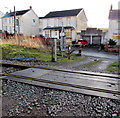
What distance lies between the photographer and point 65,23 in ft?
111

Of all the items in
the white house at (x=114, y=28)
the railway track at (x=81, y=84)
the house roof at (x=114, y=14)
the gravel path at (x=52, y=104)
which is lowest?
the gravel path at (x=52, y=104)

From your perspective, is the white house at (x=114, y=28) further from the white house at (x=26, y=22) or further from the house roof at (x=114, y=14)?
the white house at (x=26, y=22)

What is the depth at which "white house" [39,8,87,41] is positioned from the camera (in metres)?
31.8

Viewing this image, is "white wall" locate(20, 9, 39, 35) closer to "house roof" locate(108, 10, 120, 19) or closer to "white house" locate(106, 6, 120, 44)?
"house roof" locate(108, 10, 120, 19)

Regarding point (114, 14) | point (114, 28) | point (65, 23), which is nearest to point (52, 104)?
point (114, 28)

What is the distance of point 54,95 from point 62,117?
1003mm

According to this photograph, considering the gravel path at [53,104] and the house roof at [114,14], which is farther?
the house roof at [114,14]

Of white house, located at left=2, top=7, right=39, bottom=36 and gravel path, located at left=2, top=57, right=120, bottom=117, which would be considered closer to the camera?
gravel path, located at left=2, top=57, right=120, bottom=117

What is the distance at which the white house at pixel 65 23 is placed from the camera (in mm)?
31828

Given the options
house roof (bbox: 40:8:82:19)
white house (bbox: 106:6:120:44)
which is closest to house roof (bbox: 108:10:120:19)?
white house (bbox: 106:6:120:44)

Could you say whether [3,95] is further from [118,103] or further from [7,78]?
[118,103]

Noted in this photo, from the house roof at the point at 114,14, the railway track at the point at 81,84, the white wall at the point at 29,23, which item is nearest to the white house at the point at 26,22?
the white wall at the point at 29,23

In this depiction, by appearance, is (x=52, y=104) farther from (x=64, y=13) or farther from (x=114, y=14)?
(x=64, y=13)

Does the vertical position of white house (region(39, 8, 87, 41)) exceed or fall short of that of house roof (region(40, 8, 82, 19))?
it falls short
